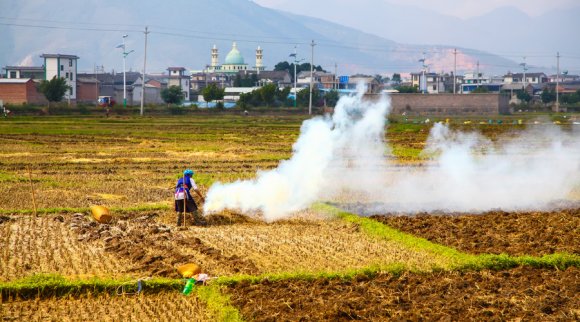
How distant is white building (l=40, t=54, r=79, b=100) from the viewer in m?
145

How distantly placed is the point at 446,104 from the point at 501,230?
315 ft

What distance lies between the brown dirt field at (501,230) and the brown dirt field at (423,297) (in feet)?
8.23

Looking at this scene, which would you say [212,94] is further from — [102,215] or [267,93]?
[102,215]

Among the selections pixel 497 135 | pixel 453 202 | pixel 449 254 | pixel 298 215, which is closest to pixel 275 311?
pixel 449 254

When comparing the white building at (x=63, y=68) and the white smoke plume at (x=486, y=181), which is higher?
the white building at (x=63, y=68)

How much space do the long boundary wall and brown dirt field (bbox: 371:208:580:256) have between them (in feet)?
296

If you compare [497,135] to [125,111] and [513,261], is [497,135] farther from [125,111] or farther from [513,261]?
[125,111]

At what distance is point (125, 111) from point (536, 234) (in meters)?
85.4

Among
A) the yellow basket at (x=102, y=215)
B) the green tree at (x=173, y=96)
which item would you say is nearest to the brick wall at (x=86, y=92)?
the green tree at (x=173, y=96)

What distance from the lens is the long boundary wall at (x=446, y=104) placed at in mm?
115812

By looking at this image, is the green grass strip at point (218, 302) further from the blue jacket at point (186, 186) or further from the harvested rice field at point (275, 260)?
the blue jacket at point (186, 186)

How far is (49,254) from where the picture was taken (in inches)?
774

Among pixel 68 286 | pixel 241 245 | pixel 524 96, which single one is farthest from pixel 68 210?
pixel 524 96

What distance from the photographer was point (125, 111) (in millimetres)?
103125
